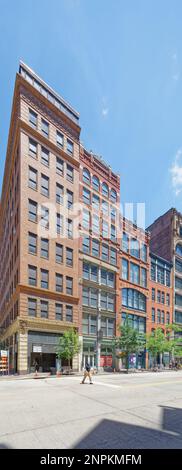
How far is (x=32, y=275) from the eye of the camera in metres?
35.2

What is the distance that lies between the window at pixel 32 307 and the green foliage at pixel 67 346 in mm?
3991

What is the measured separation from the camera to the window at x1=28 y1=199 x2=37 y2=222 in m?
36.6

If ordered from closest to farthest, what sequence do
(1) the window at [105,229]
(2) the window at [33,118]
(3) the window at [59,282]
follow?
1. (3) the window at [59,282]
2. (2) the window at [33,118]
3. (1) the window at [105,229]

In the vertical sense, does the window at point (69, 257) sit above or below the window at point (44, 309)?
above

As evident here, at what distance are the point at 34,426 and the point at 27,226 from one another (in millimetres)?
28230

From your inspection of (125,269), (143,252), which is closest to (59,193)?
(125,269)

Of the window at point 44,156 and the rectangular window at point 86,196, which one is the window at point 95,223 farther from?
the window at point 44,156

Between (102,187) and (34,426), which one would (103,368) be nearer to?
(102,187)

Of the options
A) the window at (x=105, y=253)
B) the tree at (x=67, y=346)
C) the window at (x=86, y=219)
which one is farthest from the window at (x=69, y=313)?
the window at (x=86, y=219)

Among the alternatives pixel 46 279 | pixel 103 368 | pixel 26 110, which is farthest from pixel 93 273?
pixel 26 110

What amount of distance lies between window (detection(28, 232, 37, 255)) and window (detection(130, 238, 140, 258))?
21.1 m

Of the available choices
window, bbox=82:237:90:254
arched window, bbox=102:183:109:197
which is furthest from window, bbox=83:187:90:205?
window, bbox=82:237:90:254

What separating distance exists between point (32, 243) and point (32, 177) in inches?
320

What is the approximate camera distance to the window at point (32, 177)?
37.5 meters
